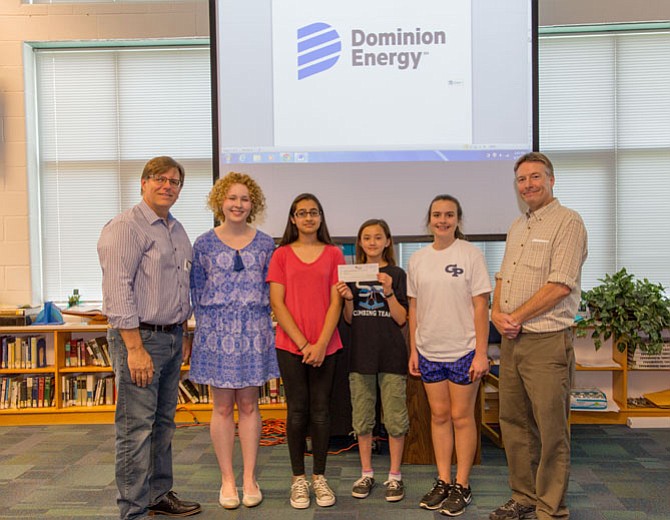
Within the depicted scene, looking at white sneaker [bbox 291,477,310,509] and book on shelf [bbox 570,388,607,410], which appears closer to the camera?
white sneaker [bbox 291,477,310,509]

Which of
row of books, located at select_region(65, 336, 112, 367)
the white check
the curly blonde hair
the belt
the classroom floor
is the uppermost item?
the curly blonde hair

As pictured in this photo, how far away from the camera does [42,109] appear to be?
15.9 feet

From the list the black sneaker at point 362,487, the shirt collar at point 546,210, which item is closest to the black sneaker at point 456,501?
the black sneaker at point 362,487

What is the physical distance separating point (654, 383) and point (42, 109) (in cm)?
536

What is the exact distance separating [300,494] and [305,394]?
472 millimetres

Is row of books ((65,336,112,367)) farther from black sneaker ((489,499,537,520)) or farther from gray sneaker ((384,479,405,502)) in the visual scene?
black sneaker ((489,499,537,520))

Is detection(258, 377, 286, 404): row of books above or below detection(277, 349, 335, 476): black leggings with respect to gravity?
below

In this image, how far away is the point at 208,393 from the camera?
14.2 ft

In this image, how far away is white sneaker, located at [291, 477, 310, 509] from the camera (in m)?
2.65

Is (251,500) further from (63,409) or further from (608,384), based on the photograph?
(608,384)

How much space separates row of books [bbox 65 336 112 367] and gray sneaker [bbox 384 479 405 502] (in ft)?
8.29

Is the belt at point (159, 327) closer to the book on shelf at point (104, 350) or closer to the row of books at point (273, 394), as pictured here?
the row of books at point (273, 394)

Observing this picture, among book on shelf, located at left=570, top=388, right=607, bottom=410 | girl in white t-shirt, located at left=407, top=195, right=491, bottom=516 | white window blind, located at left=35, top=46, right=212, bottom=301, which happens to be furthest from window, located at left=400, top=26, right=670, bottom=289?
white window blind, located at left=35, top=46, right=212, bottom=301

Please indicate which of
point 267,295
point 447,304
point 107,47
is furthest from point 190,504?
point 107,47
